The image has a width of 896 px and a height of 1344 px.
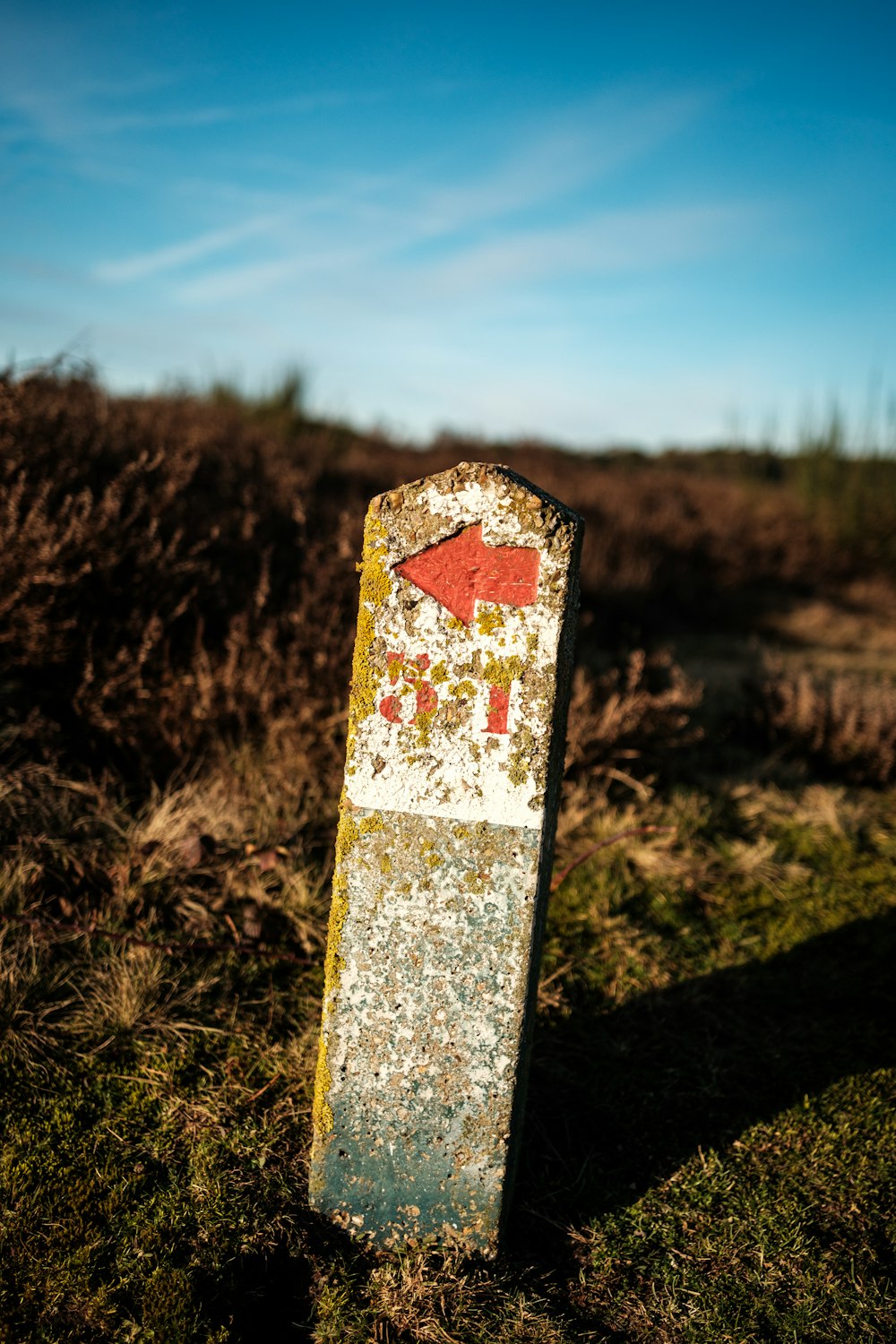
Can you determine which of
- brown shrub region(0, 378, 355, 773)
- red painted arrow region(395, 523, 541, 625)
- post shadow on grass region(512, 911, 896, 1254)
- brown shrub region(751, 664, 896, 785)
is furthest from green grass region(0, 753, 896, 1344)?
red painted arrow region(395, 523, 541, 625)

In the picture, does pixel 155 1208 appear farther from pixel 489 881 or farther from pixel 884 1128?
pixel 884 1128

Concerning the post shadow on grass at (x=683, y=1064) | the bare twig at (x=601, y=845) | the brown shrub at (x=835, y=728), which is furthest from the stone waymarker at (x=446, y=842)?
the brown shrub at (x=835, y=728)

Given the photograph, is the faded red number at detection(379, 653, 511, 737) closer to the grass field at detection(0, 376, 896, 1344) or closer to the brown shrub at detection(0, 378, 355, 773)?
the grass field at detection(0, 376, 896, 1344)

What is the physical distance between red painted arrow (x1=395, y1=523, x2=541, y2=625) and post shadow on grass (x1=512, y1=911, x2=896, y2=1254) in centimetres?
153

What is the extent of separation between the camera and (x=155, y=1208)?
75.0 inches

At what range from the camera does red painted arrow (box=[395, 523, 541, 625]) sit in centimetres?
167

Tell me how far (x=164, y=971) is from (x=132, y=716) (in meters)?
1.31

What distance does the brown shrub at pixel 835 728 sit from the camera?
4.71 meters

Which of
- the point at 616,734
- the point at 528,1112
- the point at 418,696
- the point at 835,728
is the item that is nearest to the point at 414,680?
the point at 418,696

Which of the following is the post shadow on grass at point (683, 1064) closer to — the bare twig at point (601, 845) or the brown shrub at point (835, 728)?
the bare twig at point (601, 845)

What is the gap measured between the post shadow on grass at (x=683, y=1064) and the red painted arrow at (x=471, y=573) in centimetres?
153

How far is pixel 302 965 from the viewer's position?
9.16 feet

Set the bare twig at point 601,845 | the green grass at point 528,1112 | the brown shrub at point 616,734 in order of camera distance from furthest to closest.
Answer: the brown shrub at point 616,734 → the bare twig at point 601,845 → the green grass at point 528,1112

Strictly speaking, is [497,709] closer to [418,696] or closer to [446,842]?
[418,696]
